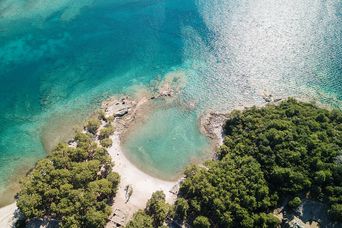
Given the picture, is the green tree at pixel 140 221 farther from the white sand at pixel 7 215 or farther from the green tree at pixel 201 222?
the white sand at pixel 7 215

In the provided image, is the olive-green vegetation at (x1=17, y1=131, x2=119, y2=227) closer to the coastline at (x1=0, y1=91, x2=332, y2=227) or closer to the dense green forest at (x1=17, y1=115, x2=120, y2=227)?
the dense green forest at (x1=17, y1=115, x2=120, y2=227)

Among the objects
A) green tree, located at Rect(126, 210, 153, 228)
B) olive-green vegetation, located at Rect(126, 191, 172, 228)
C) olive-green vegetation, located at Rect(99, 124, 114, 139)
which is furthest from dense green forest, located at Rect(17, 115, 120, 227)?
olive-green vegetation, located at Rect(126, 191, 172, 228)

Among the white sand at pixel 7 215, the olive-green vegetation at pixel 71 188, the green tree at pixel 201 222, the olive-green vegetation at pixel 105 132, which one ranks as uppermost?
the olive-green vegetation at pixel 105 132

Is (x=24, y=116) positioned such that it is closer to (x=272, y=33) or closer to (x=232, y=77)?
(x=232, y=77)

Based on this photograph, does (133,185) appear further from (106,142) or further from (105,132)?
(105,132)

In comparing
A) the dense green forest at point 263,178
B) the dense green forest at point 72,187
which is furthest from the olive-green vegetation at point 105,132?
the dense green forest at point 263,178

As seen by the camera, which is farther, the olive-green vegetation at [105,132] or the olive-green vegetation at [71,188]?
the olive-green vegetation at [105,132]

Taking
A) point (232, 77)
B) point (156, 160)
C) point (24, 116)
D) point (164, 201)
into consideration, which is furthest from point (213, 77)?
point (24, 116)
